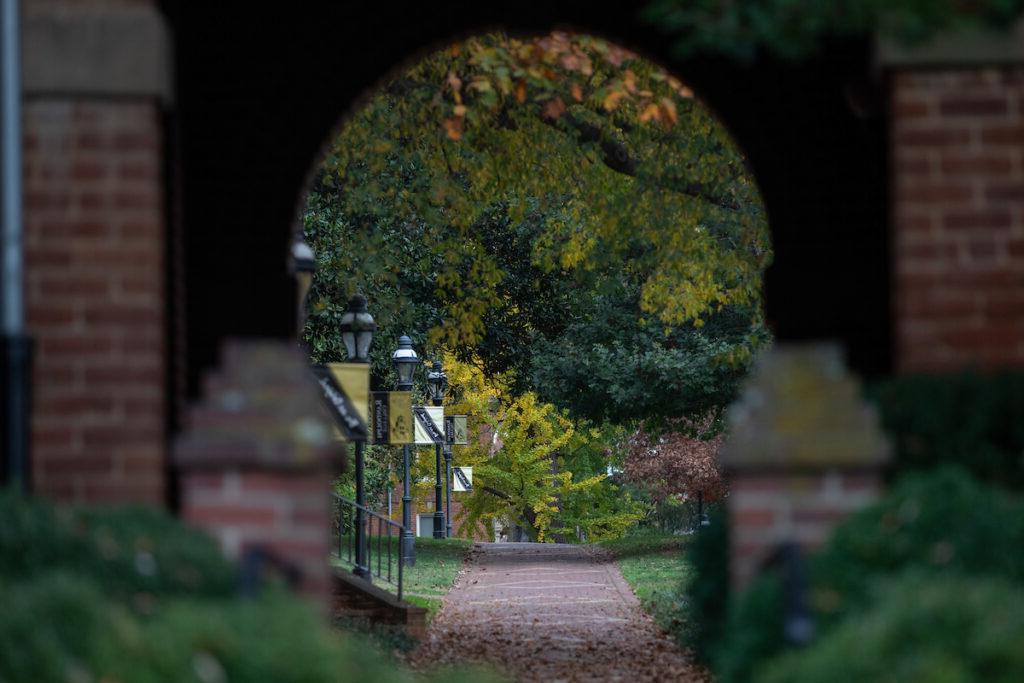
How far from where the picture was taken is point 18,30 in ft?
20.4

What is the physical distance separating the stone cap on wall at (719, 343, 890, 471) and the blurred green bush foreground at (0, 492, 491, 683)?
5.11 ft

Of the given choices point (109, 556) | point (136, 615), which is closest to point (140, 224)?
point (109, 556)

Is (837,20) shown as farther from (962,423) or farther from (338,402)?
(338,402)

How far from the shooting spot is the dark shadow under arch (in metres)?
7.73

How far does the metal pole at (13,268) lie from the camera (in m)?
5.95

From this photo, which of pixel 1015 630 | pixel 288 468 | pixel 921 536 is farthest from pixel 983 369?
pixel 288 468

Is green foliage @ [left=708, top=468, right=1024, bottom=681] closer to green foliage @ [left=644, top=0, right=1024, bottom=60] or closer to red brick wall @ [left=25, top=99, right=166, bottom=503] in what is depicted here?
green foliage @ [left=644, top=0, right=1024, bottom=60]

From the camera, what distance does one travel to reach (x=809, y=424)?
554cm

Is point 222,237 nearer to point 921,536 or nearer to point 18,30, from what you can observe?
point 18,30

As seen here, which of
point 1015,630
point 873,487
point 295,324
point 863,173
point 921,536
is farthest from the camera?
point 295,324

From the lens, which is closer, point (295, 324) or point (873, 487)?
point (873, 487)

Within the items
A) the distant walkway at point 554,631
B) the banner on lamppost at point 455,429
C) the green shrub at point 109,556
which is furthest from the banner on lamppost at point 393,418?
the banner on lamppost at point 455,429

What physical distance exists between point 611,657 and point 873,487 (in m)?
9.87

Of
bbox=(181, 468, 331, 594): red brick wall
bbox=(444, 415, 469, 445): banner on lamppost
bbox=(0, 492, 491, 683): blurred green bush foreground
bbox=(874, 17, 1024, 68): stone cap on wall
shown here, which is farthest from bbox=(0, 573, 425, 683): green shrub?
bbox=(444, 415, 469, 445): banner on lamppost
